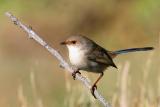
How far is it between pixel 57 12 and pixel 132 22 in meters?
1.47

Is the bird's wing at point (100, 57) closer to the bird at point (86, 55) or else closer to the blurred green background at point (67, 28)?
the bird at point (86, 55)

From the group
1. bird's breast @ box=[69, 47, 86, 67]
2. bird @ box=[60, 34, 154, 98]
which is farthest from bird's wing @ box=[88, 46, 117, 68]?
bird's breast @ box=[69, 47, 86, 67]

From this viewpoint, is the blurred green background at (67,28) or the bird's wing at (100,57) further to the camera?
the blurred green background at (67,28)

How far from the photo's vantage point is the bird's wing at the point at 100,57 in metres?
8.73

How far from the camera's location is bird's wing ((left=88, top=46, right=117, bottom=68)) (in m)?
8.73

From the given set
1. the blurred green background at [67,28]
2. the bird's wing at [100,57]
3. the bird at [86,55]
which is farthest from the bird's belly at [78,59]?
the blurred green background at [67,28]

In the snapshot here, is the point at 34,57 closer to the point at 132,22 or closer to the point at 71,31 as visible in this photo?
→ the point at 71,31

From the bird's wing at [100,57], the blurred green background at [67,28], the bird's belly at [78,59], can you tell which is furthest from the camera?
the blurred green background at [67,28]

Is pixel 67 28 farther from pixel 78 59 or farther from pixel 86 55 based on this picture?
pixel 78 59

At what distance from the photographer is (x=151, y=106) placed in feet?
26.7

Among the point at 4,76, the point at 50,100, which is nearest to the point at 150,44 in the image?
the point at 4,76

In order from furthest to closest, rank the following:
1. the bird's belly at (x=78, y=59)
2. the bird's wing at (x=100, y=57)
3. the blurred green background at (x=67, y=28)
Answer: the blurred green background at (x=67, y=28), the bird's wing at (x=100, y=57), the bird's belly at (x=78, y=59)

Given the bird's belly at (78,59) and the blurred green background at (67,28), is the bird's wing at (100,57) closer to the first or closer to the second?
the bird's belly at (78,59)

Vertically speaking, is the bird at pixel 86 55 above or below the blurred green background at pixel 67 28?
below
